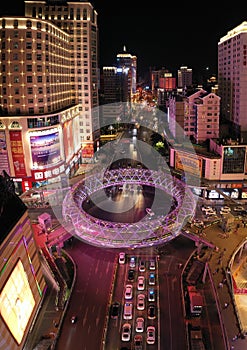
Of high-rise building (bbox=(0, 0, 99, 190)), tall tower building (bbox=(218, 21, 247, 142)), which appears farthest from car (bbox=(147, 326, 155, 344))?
tall tower building (bbox=(218, 21, 247, 142))

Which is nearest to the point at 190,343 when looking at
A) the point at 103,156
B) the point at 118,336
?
the point at 118,336

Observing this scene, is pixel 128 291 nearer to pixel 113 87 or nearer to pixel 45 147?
pixel 45 147

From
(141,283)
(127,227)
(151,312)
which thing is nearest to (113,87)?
(127,227)

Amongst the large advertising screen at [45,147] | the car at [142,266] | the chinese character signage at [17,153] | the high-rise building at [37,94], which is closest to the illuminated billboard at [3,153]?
the high-rise building at [37,94]

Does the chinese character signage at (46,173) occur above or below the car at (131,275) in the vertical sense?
above

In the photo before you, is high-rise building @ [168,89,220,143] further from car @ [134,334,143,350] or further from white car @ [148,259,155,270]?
car @ [134,334,143,350]

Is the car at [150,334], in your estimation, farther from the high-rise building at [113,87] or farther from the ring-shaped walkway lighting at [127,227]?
the high-rise building at [113,87]

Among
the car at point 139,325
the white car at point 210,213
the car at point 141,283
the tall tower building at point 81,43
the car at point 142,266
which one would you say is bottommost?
the car at point 139,325
